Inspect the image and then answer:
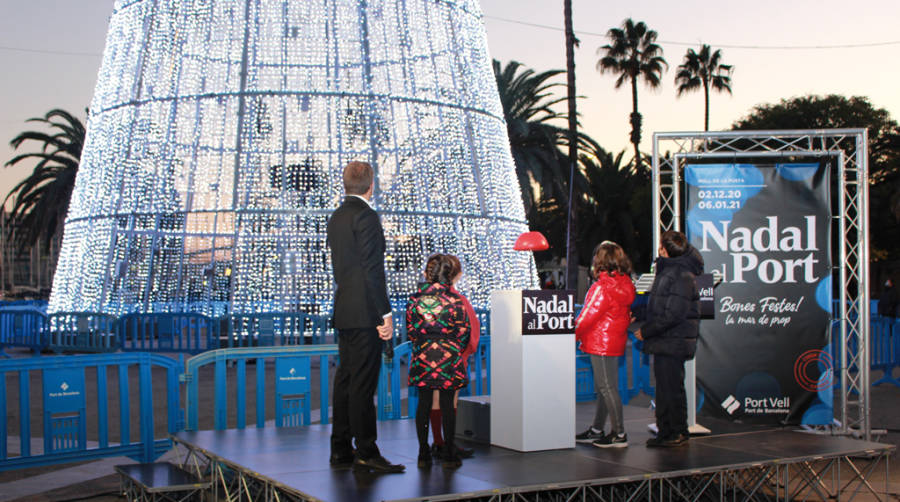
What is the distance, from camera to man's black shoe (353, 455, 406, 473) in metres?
6.02

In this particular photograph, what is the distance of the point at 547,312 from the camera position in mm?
6965

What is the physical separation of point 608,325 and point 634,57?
4808cm

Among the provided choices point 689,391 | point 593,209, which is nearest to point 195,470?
point 689,391

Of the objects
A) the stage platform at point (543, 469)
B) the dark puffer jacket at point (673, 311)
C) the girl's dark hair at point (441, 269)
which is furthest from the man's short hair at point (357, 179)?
the dark puffer jacket at point (673, 311)

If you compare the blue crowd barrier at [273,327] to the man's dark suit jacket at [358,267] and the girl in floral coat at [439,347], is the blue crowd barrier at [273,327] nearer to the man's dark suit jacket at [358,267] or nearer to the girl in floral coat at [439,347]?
the girl in floral coat at [439,347]

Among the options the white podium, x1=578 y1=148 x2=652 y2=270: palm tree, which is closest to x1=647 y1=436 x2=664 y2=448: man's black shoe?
the white podium

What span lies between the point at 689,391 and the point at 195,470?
4177mm

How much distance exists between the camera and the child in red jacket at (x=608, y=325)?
724 centimetres

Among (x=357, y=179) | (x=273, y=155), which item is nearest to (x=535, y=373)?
(x=357, y=179)

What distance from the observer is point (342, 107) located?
17078 millimetres

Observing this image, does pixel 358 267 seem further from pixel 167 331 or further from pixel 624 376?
pixel 167 331

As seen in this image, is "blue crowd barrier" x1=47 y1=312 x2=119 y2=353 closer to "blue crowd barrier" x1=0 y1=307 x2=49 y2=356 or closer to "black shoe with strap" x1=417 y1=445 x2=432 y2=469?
"blue crowd barrier" x1=0 y1=307 x2=49 y2=356

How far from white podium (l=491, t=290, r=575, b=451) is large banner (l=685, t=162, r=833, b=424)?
2851 millimetres

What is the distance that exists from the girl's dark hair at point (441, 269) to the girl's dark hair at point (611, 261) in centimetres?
141
